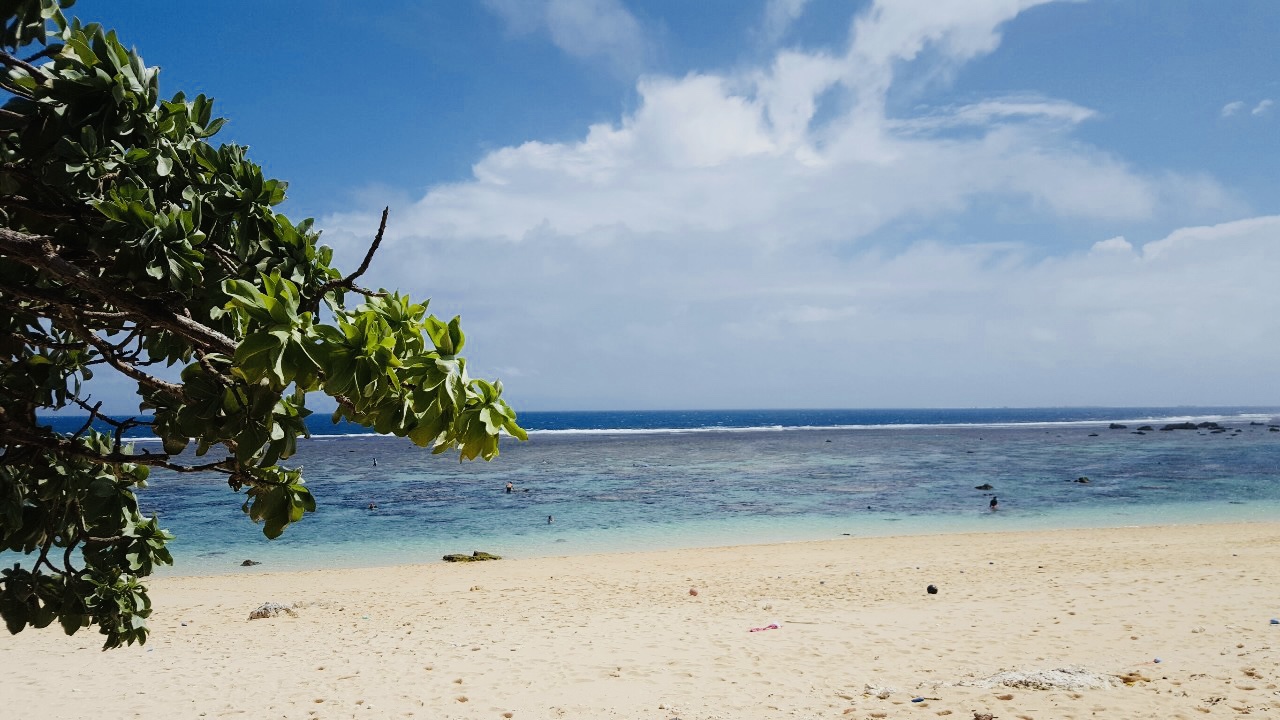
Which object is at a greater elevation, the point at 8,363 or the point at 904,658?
the point at 8,363

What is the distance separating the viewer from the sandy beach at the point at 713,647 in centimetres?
748

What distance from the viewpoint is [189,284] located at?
2.15 m

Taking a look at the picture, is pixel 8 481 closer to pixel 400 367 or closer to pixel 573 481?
pixel 400 367

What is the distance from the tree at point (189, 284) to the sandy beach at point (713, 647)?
5.83 metres

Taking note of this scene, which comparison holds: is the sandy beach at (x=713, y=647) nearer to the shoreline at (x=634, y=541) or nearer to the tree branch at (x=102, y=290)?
the shoreline at (x=634, y=541)

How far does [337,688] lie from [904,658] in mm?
6377

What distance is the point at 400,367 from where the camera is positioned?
6.07 ft

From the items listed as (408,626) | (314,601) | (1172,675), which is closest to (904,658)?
(1172,675)

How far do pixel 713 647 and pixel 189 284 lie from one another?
28.7 feet

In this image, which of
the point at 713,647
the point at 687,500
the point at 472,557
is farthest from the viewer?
the point at 687,500

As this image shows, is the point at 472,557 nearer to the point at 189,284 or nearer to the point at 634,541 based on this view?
the point at 634,541

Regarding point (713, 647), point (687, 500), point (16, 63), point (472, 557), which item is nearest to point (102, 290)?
point (16, 63)

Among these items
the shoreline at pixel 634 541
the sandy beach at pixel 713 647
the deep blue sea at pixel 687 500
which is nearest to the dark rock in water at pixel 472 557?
the shoreline at pixel 634 541

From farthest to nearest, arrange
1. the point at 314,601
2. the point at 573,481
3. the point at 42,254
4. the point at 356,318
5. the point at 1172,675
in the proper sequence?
the point at 573,481, the point at 314,601, the point at 1172,675, the point at 42,254, the point at 356,318
